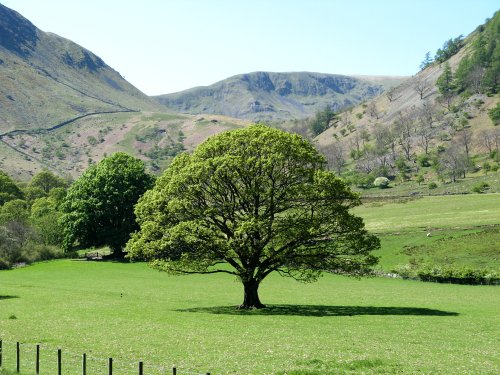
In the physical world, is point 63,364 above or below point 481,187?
below

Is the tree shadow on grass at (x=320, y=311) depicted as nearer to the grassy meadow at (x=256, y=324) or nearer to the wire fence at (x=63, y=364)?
the grassy meadow at (x=256, y=324)

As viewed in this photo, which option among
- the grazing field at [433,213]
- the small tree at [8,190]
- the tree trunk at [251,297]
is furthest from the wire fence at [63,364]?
the small tree at [8,190]

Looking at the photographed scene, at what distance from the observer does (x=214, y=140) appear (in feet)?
163

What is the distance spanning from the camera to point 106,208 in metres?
111

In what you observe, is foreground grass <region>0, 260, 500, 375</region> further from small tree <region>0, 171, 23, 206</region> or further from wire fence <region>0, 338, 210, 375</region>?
small tree <region>0, 171, 23, 206</region>

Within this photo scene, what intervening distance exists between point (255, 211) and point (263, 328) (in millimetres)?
12920

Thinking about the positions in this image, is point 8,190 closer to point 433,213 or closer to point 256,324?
point 433,213

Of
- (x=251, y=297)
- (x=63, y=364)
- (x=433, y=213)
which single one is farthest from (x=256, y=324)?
(x=433, y=213)

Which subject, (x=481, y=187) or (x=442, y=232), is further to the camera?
(x=481, y=187)

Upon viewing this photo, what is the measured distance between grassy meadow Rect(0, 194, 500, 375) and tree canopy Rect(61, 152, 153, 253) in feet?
62.3

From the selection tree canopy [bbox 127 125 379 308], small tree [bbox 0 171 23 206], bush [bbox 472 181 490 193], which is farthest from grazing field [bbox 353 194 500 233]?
small tree [bbox 0 171 23 206]

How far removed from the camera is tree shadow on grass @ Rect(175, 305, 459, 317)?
4741 cm

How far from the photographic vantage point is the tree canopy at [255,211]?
4750cm

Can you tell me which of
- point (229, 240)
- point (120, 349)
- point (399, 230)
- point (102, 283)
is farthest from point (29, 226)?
point (120, 349)
